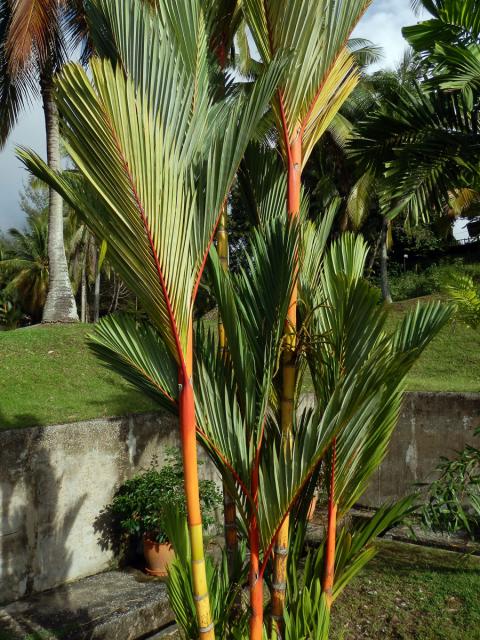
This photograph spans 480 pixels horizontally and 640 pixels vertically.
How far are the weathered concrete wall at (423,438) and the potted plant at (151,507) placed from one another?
9.67 feet

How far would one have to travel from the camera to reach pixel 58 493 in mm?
5285

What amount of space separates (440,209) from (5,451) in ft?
12.6

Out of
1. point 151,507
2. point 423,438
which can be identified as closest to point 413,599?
point 151,507

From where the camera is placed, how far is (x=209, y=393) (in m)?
2.52

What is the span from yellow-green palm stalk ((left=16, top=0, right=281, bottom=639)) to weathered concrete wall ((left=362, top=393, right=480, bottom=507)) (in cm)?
597

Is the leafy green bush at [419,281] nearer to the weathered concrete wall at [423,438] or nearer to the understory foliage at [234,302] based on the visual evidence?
the weathered concrete wall at [423,438]

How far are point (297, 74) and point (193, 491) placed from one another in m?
1.74

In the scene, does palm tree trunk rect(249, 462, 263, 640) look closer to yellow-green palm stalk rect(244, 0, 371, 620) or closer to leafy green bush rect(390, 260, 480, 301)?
yellow-green palm stalk rect(244, 0, 371, 620)

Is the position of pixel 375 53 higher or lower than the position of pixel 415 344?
higher

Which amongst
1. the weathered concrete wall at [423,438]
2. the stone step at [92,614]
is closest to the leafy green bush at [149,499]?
the stone step at [92,614]

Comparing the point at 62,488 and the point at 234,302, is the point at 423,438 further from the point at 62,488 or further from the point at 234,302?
the point at 234,302

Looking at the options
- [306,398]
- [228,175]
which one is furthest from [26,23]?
[228,175]

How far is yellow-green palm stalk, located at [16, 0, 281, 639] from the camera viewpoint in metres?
1.95

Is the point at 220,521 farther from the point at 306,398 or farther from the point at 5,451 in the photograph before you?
the point at 5,451
